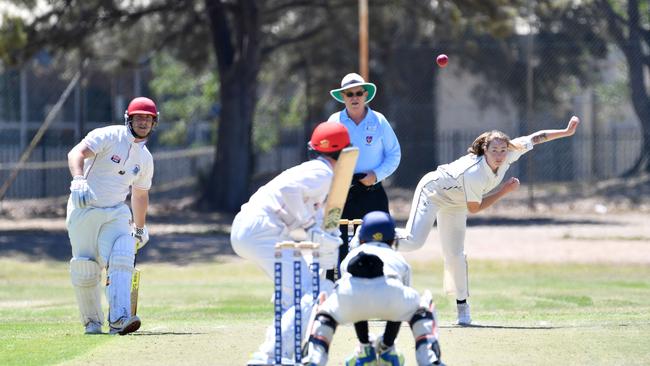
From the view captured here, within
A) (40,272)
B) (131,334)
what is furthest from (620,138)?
(131,334)

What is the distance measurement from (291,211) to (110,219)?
3015 mm

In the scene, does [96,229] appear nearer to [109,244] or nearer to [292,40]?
[109,244]

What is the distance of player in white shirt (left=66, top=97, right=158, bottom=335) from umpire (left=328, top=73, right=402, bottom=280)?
1.76m

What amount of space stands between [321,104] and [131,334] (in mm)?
20804

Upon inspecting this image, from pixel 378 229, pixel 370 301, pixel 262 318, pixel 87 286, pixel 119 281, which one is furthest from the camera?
pixel 262 318

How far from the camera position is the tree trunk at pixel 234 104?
2672 cm

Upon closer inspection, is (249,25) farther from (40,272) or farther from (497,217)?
(40,272)

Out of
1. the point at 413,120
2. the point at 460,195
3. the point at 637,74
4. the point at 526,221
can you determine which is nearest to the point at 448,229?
the point at 460,195

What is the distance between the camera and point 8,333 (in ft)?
35.3

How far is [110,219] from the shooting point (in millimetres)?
10594

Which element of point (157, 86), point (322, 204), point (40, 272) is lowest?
point (40, 272)

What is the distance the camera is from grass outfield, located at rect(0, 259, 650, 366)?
28.9 feet

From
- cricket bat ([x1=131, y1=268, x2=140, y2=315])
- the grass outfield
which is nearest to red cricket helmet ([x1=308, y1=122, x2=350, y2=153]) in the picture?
the grass outfield

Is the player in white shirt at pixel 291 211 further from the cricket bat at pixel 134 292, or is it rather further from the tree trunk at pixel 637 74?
the tree trunk at pixel 637 74
